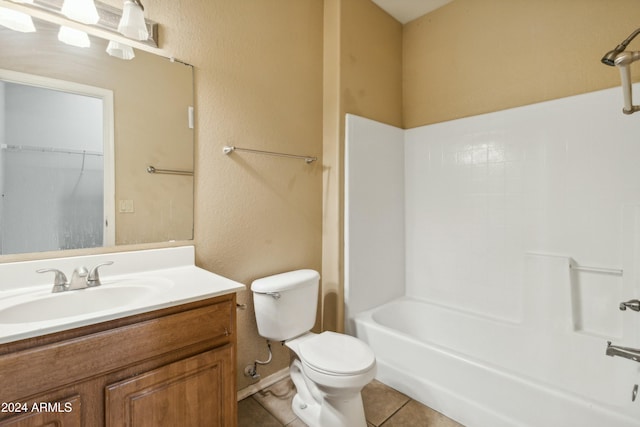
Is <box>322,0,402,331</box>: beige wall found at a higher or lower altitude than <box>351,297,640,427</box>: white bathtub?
higher

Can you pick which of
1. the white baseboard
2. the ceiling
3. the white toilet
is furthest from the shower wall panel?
the white baseboard

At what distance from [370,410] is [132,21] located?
2.25 m

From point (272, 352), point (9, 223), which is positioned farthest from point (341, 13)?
point (272, 352)

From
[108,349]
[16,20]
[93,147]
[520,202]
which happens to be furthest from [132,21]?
[520,202]

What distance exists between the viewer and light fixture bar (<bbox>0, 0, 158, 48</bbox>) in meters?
1.20

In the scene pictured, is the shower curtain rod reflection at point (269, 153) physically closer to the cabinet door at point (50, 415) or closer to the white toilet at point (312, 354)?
the white toilet at point (312, 354)

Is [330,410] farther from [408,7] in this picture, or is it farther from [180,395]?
[408,7]

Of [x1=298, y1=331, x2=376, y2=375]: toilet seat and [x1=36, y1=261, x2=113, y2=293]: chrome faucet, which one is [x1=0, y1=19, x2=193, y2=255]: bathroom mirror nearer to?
[x1=36, y1=261, x2=113, y2=293]: chrome faucet

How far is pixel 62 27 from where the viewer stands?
1243 millimetres

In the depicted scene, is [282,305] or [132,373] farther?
[282,305]

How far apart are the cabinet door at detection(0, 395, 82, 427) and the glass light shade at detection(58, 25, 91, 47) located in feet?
4.34

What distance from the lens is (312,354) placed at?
1.50m

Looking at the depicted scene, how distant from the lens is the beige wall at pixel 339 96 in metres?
2.13

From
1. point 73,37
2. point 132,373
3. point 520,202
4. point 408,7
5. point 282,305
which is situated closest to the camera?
point 132,373
